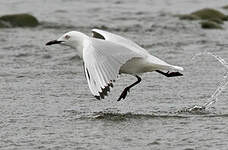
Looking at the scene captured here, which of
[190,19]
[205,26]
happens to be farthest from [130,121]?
[190,19]

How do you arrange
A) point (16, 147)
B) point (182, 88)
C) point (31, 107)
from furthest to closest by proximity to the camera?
1. point (182, 88)
2. point (31, 107)
3. point (16, 147)

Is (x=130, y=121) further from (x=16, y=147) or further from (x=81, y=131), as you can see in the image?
(x=16, y=147)

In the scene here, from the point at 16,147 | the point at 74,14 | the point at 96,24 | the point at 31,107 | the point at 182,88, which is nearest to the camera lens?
the point at 16,147

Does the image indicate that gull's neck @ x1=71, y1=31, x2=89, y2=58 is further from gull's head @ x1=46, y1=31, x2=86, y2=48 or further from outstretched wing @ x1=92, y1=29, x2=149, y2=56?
outstretched wing @ x1=92, y1=29, x2=149, y2=56

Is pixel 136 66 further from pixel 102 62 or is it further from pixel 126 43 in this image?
pixel 102 62

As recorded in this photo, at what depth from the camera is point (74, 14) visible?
62.3 ft

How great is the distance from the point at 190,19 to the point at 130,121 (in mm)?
9928

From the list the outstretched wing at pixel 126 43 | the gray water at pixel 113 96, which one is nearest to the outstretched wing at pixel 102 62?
the outstretched wing at pixel 126 43

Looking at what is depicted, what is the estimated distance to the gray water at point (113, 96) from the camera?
300 inches

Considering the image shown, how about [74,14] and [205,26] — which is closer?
[205,26]

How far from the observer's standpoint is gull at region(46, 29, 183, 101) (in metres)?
8.08

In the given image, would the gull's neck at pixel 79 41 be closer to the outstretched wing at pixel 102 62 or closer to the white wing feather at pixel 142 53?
the white wing feather at pixel 142 53

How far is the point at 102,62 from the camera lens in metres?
8.46

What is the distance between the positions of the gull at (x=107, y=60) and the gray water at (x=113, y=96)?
0.49 m
